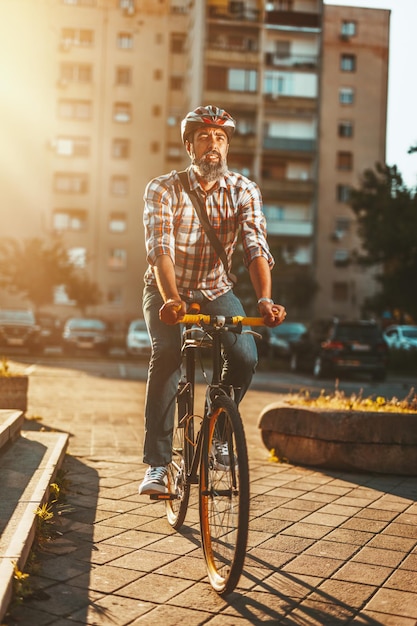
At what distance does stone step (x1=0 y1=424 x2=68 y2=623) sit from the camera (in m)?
3.92

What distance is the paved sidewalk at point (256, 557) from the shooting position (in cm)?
372

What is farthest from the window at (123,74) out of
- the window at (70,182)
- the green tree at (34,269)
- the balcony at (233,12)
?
the green tree at (34,269)

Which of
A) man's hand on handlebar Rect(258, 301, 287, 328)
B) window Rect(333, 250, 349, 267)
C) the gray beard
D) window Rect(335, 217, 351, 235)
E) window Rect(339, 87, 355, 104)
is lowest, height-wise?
man's hand on handlebar Rect(258, 301, 287, 328)

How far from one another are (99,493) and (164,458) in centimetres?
142

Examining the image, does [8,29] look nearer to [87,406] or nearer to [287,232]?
[287,232]

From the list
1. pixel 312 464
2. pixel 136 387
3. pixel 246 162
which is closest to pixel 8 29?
pixel 246 162

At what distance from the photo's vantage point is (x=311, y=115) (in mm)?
62188

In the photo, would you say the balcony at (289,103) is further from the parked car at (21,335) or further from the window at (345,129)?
the parked car at (21,335)

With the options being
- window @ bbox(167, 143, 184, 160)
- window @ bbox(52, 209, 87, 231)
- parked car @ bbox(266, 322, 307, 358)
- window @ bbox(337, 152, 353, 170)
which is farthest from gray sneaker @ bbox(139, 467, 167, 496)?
window @ bbox(337, 152, 353, 170)

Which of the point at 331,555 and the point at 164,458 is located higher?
the point at 164,458

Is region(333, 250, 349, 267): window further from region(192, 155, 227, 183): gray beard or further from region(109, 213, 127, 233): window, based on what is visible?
region(192, 155, 227, 183): gray beard

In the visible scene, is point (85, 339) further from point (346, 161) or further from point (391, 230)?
point (346, 161)

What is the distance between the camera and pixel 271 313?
13.9 feet

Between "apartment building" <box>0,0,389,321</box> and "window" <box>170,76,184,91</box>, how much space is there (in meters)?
0.07
